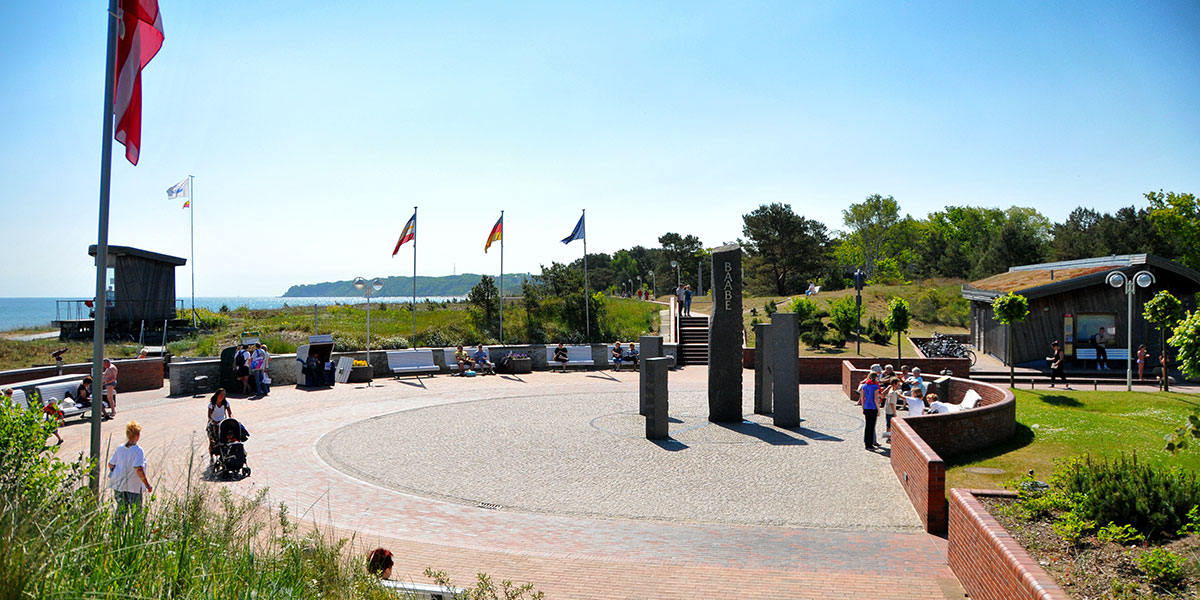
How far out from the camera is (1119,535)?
252 inches

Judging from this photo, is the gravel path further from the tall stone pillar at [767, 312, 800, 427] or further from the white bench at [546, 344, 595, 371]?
the white bench at [546, 344, 595, 371]

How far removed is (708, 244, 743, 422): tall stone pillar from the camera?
16.8 metres

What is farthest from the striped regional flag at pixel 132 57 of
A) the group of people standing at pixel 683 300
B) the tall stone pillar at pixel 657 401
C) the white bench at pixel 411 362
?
the group of people standing at pixel 683 300

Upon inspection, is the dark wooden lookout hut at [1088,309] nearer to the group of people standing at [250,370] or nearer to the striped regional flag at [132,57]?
the group of people standing at [250,370]

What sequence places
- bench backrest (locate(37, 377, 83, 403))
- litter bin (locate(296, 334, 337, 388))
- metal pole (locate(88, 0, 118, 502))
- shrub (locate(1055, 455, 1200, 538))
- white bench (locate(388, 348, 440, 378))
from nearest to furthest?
shrub (locate(1055, 455, 1200, 538)) < metal pole (locate(88, 0, 118, 502)) < bench backrest (locate(37, 377, 83, 403)) < litter bin (locate(296, 334, 337, 388)) < white bench (locate(388, 348, 440, 378))

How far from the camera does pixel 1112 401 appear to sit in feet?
59.4

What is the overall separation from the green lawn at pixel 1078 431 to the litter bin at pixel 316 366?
18.2 meters

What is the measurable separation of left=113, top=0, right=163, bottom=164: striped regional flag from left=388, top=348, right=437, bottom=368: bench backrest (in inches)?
716

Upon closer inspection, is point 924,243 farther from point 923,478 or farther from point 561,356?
point 923,478

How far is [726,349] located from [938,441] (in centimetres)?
500

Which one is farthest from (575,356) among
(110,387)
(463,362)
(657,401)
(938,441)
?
(938,441)

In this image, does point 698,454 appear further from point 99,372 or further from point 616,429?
point 99,372

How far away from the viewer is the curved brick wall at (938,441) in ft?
30.9

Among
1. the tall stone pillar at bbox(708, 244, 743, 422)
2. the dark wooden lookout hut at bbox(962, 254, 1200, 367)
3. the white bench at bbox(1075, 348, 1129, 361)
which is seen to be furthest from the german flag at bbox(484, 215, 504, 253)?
the white bench at bbox(1075, 348, 1129, 361)
